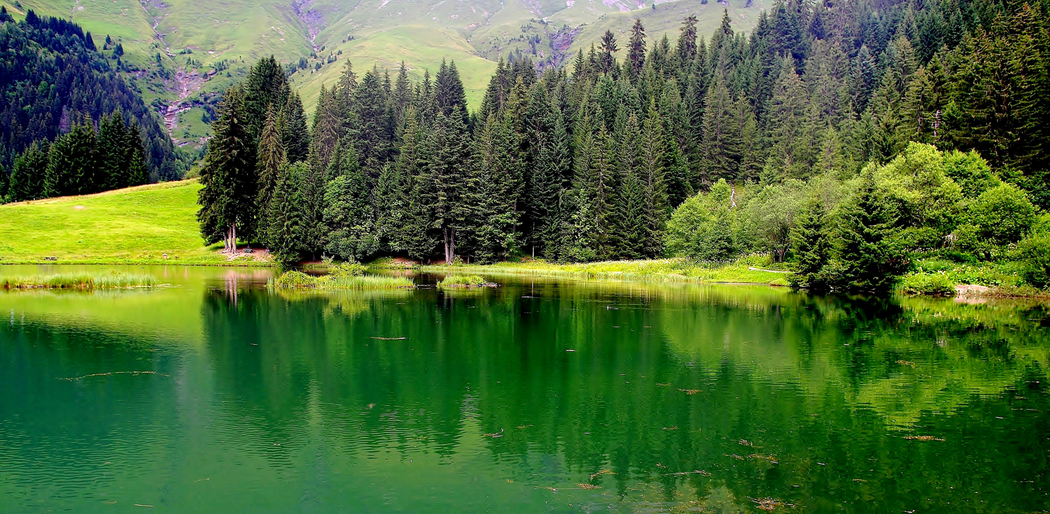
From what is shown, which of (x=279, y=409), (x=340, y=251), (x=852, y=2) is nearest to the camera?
(x=279, y=409)

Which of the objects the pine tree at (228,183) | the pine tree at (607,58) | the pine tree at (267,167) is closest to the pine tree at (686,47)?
the pine tree at (607,58)

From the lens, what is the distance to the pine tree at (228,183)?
294 feet

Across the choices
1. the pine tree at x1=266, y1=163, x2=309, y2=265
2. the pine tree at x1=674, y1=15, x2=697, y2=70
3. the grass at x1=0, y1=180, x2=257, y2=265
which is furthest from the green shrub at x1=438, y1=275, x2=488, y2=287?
the pine tree at x1=674, y1=15, x2=697, y2=70

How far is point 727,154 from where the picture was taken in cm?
11938

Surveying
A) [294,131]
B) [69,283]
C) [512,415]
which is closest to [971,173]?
[512,415]

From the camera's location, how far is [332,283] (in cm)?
5966

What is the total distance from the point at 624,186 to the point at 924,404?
75881 mm

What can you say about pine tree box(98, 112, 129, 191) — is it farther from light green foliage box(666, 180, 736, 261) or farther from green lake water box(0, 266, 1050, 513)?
light green foliage box(666, 180, 736, 261)

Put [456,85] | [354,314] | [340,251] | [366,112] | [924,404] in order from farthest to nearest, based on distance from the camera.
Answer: [456,85] → [366,112] → [340,251] → [354,314] → [924,404]

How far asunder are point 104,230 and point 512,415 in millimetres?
91713

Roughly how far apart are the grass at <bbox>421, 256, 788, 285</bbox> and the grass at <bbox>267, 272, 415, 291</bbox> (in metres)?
21.6

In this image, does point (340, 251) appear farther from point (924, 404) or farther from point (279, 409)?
point (924, 404)

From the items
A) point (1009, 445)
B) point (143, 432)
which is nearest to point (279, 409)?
point (143, 432)

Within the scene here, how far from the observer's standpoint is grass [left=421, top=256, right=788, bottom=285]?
74938 mm
